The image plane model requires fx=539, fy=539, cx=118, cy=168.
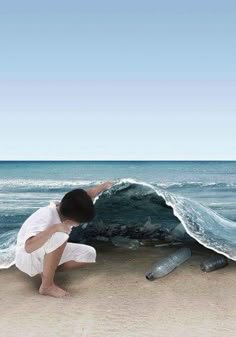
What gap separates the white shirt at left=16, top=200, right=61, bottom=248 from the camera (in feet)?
11.6

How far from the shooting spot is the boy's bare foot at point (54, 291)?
11.4ft

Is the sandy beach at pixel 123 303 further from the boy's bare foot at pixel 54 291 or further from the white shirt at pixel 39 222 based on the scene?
the white shirt at pixel 39 222

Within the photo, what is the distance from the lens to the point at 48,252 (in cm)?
349

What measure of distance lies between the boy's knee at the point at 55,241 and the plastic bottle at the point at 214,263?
45.1 inches

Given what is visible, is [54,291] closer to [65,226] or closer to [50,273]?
[50,273]

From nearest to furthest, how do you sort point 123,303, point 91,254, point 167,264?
point 123,303 < point 91,254 < point 167,264

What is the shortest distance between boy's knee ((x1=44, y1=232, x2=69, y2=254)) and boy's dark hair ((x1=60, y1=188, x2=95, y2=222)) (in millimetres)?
131

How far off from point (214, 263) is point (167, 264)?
0.36 meters

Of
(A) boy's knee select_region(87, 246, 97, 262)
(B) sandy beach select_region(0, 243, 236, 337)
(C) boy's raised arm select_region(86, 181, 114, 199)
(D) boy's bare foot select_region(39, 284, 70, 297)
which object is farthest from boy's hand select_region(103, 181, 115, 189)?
(D) boy's bare foot select_region(39, 284, 70, 297)

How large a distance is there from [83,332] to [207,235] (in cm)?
144

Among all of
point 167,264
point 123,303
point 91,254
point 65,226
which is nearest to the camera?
point 123,303

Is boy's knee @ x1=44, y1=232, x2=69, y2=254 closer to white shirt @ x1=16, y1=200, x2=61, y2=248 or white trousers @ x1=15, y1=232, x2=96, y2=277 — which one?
white trousers @ x1=15, y1=232, x2=96, y2=277

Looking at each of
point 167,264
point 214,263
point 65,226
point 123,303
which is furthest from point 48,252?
point 214,263

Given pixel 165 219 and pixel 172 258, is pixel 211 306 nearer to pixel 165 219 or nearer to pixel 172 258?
pixel 172 258
